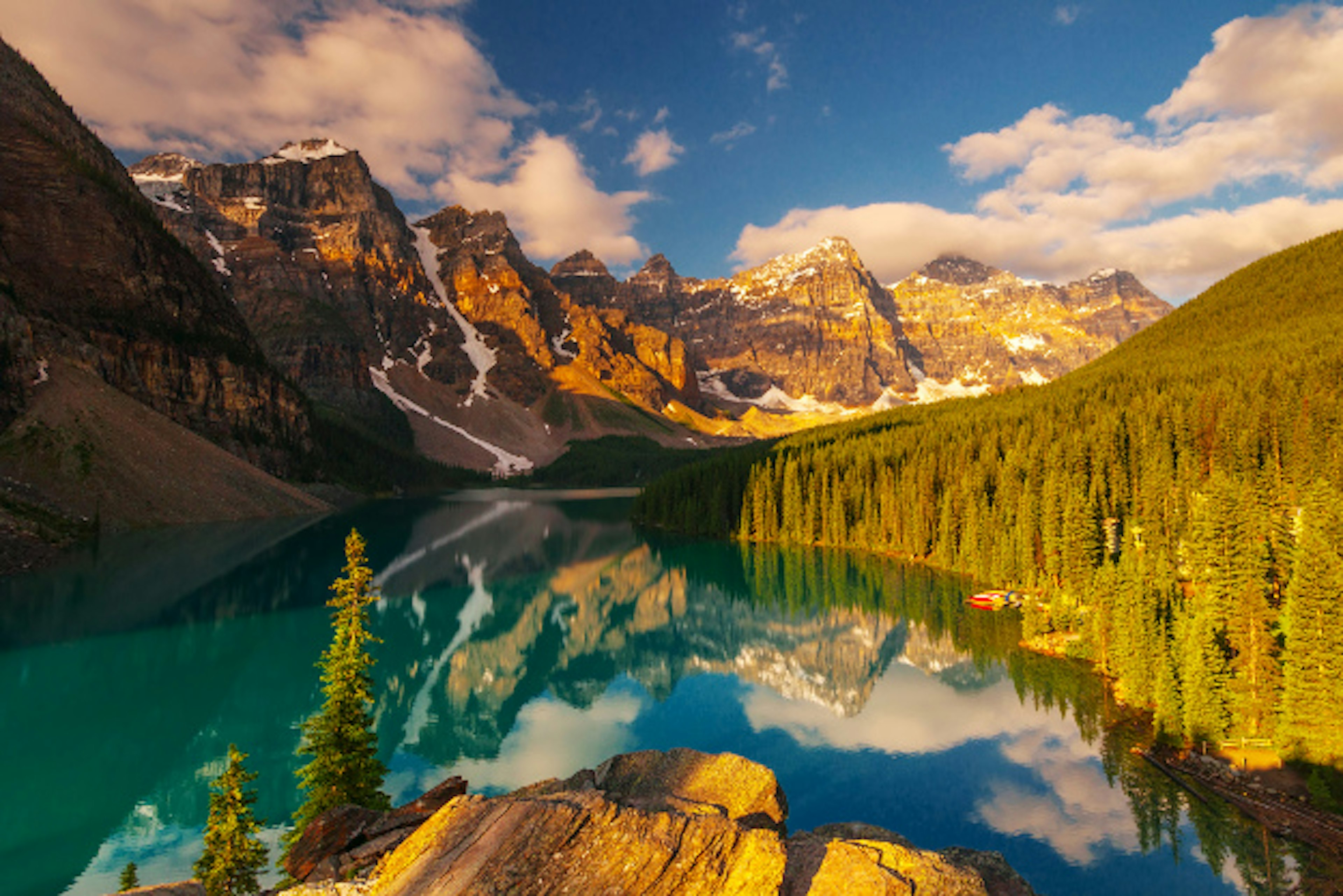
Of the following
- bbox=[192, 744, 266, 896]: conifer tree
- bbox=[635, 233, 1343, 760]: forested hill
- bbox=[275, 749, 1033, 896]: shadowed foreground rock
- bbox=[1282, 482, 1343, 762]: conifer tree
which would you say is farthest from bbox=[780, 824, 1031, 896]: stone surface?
bbox=[635, 233, 1343, 760]: forested hill

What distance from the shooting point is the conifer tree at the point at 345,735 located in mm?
18469

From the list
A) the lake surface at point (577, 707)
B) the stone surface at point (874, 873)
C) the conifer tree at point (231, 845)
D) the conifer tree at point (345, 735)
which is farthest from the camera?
the lake surface at point (577, 707)

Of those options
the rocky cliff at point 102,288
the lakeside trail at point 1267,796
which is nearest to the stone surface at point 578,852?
the lakeside trail at point 1267,796

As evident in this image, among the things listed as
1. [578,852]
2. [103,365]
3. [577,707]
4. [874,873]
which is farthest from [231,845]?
[103,365]

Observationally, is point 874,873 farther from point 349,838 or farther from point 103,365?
point 103,365

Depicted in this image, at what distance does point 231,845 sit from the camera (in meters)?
13.8

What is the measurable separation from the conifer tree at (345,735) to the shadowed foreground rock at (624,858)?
803 cm

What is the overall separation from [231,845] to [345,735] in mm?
5214

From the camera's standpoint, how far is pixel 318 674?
130ft

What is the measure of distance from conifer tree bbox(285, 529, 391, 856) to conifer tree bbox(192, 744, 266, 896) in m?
2.81

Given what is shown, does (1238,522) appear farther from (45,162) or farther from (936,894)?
(45,162)

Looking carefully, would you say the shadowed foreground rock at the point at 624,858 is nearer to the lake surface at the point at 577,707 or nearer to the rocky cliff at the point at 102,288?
the lake surface at the point at 577,707

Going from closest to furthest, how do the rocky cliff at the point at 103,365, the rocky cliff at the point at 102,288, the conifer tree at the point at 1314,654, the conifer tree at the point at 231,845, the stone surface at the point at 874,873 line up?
the stone surface at the point at 874,873, the conifer tree at the point at 231,845, the conifer tree at the point at 1314,654, the rocky cliff at the point at 103,365, the rocky cliff at the point at 102,288

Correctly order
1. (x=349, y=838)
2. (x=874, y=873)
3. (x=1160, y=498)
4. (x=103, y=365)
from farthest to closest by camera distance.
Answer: (x=103, y=365)
(x=1160, y=498)
(x=349, y=838)
(x=874, y=873)
